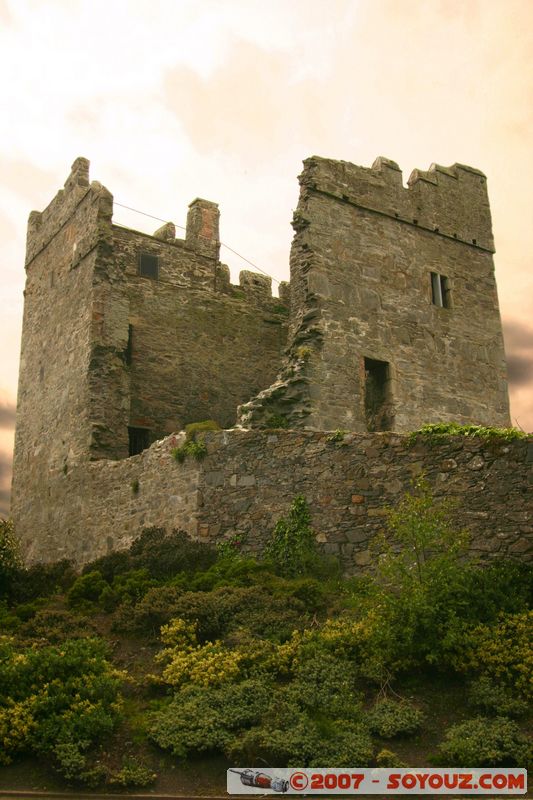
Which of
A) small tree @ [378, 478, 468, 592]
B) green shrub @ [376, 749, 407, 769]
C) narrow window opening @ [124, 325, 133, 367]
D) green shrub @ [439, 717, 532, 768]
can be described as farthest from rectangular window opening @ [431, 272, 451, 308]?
green shrub @ [376, 749, 407, 769]

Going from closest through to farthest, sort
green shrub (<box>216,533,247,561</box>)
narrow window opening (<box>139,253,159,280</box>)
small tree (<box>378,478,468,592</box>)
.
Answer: small tree (<box>378,478,468,592</box>) → green shrub (<box>216,533,247,561</box>) → narrow window opening (<box>139,253,159,280</box>)

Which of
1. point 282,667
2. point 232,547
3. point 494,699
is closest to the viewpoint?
point 494,699

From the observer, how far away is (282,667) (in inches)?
468

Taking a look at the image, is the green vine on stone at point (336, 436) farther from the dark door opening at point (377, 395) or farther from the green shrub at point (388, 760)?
the green shrub at point (388, 760)

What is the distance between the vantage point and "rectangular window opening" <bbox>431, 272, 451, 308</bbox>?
2286 centimetres

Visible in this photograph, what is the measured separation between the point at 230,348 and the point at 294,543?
408 inches

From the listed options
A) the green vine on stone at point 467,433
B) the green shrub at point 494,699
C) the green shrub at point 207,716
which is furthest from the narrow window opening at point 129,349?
the green shrub at point 494,699

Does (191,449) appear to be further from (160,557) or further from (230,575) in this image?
(230,575)

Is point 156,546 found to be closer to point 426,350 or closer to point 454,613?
point 454,613

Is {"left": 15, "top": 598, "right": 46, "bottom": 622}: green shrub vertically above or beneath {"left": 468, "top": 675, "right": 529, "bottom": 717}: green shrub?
above

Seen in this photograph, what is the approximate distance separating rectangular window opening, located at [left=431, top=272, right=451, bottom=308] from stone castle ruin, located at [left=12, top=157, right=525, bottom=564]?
0.19 feet

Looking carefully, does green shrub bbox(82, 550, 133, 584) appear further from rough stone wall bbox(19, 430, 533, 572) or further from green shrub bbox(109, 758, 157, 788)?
green shrub bbox(109, 758, 157, 788)

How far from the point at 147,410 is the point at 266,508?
7868 millimetres

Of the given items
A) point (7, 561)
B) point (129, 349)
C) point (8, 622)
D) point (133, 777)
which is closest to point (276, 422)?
point (7, 561)
